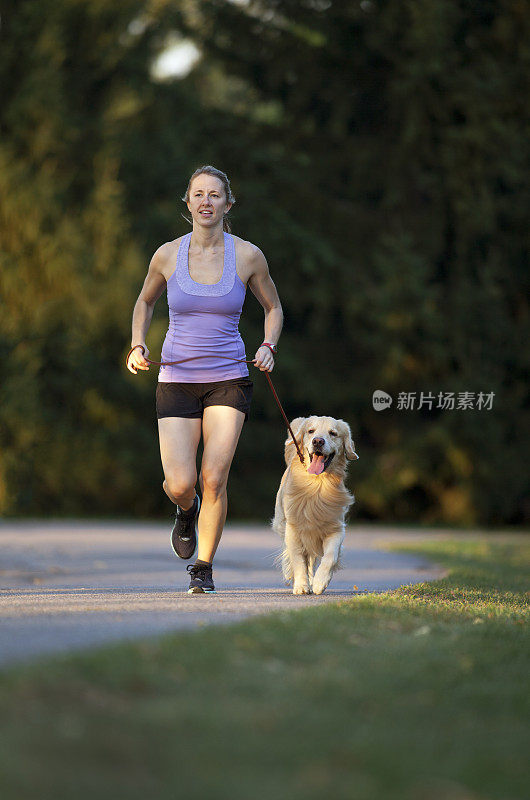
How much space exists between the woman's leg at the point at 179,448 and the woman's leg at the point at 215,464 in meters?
0.07

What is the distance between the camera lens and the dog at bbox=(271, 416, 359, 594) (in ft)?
26.5

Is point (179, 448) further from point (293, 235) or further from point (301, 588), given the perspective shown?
point (293, 235)

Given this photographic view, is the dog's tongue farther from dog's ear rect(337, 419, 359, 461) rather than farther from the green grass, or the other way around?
the green grass

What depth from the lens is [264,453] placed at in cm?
2475

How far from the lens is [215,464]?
7.55 metres

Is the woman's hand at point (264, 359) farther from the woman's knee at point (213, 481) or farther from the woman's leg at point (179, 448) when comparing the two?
the woman's knee at point (213, 481)

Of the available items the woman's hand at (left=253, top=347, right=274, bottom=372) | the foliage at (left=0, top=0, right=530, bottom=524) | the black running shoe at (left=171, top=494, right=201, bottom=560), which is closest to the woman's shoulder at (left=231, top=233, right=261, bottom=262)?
the woman's hand at (left=253, top=347, right=274, bottom=372)

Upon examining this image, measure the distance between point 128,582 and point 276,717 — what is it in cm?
567

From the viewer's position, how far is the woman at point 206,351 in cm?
746

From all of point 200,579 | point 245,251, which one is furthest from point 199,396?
point 200,579

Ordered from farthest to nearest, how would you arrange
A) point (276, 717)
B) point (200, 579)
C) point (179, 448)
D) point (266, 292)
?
1. point (266, 292)
2. point (200, 579)
3. point (179, 448)
4. point (276, 717)

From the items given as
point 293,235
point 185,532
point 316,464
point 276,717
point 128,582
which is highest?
point 293,235

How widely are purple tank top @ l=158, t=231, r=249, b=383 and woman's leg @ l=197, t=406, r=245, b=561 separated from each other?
9.1 inches

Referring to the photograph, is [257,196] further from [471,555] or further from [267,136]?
[471,555]
